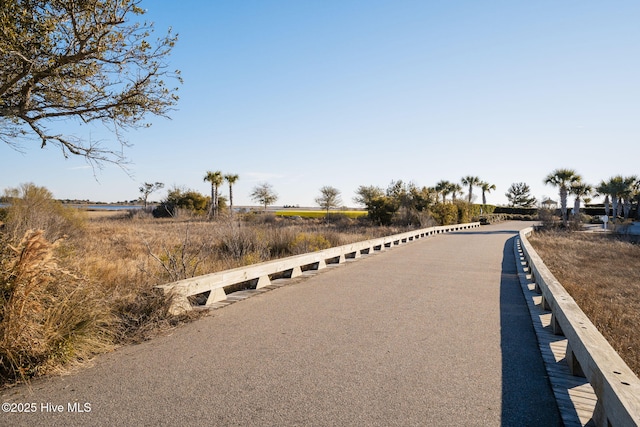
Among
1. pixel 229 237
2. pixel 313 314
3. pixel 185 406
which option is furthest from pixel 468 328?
pixel 229 237

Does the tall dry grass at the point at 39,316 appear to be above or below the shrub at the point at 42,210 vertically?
below

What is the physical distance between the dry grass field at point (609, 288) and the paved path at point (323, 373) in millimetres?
1291

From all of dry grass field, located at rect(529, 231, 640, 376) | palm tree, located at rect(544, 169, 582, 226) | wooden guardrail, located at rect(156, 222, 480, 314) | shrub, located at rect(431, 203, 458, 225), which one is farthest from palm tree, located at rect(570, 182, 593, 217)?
wooden guardrail, located at rect(156, 222, 480, 314)

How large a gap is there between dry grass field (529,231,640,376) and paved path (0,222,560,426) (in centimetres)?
129

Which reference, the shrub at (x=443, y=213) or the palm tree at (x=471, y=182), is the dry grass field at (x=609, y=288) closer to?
the shrub at (x=443, y=213)

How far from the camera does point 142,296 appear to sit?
20.5 ft

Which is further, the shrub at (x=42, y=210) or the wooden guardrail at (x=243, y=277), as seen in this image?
the shrub at (x=42, y=210)

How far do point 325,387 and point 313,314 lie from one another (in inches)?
115

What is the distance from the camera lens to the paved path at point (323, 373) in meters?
3.64

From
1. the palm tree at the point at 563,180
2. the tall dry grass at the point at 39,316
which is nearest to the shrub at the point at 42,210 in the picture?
the tall dry grass at the point at 39,316

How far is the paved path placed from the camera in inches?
143

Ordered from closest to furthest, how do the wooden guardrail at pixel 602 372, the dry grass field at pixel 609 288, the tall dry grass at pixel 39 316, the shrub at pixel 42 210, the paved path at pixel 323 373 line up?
the wooden guardrail at pixel 602 372
the paved path at pixel 323 373
the tall dry grass at pixel 39 316
the dry grass field at pixel 609 288
the shrub at pixel 42 210

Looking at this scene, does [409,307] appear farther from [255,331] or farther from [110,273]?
[110,273]

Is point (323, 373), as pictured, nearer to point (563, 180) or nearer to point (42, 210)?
point (42, 210)
